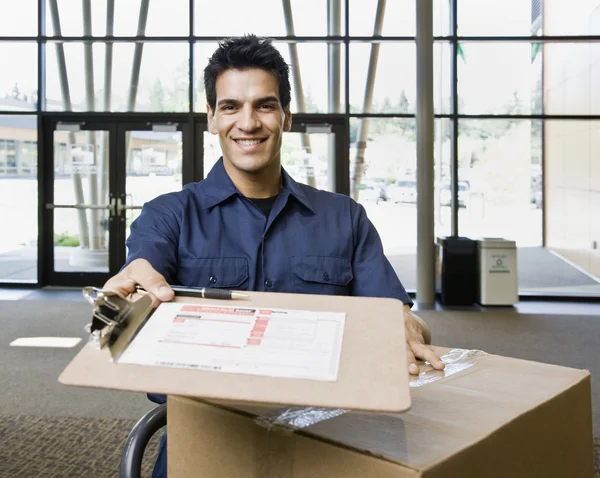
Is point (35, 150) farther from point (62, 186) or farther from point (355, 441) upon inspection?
point (355, 441)

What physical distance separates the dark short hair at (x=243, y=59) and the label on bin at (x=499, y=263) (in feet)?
20.9

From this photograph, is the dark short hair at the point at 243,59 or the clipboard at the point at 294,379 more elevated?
the dark short hair at the point at 243,59

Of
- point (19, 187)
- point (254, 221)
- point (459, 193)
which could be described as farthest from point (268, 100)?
point (19, 187)

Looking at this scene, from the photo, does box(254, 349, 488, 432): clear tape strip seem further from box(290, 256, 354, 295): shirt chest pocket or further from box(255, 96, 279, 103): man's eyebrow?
box(255, 96, 279, 103): man's eyebrow

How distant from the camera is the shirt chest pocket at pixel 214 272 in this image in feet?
4.82

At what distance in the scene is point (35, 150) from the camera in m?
8.58

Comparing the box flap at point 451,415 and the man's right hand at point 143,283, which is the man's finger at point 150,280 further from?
the box flap at point 451,415

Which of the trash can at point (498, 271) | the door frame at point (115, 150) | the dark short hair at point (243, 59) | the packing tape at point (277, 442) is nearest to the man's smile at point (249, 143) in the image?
the dark short hair at point (243, 59)

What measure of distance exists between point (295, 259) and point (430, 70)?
6828 mm

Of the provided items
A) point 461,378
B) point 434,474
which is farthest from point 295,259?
point 434,474

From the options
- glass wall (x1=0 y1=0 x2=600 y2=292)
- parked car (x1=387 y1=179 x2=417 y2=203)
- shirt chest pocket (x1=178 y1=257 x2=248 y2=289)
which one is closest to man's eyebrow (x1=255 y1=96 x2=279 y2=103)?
shirt chest pocket (x1=178 y1=257 x2=248 y2=289)

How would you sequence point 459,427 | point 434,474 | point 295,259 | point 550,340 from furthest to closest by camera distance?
point 550,340, point 295,259, point 459,427, point 434,474

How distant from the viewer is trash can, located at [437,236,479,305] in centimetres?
761

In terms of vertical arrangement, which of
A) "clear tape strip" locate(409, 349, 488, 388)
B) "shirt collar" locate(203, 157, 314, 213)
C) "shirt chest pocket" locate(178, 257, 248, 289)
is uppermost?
"shirt collar" locate(203, 157, 314, 213)
